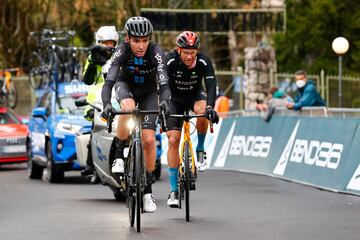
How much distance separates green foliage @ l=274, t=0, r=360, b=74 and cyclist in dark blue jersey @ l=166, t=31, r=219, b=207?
83.3 feet

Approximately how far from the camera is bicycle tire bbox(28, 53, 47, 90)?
30.4 meters

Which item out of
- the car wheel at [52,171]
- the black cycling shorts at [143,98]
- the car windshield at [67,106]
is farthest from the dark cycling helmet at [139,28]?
the car windshield at [67,106]

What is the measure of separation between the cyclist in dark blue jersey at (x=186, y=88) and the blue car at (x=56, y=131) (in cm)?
501

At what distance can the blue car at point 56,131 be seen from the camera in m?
20.9

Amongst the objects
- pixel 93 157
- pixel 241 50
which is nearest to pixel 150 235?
pixel 93 157

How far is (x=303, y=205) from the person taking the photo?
15555 millimetres

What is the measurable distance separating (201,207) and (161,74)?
2918 mm

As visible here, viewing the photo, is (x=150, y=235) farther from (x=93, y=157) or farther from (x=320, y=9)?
(x=320, y=9)

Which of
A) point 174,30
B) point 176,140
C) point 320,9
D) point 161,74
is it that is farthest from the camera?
point 320,9

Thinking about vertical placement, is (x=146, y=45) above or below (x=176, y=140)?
above

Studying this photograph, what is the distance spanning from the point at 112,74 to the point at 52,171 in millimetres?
8330

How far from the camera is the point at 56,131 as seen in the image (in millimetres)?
21125

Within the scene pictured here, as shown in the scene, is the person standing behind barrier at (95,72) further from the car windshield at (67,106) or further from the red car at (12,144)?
the red car at (12,144)

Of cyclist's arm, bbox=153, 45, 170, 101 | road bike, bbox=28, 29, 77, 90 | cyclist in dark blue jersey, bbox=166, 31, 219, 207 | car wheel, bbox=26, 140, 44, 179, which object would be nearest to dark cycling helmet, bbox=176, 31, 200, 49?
cyclist in dark blue jersey, bbox=166, 31, 219, 207
